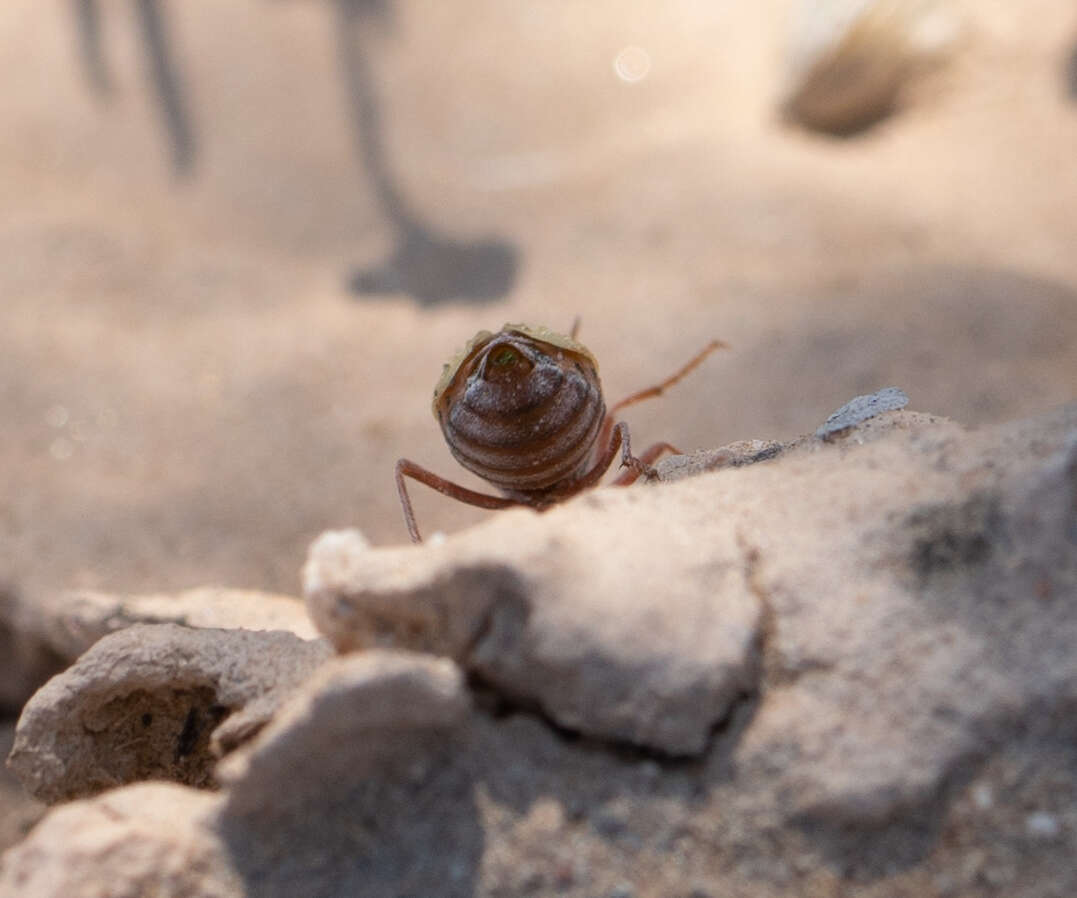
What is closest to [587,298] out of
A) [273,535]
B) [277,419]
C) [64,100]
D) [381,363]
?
[381,363]

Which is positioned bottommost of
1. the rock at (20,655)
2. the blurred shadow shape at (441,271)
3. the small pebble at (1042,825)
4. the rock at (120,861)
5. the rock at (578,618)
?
the rock at (20,655)

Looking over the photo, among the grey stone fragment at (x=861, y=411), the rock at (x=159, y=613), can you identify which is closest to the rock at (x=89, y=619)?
the rock at (x=159, y=613)

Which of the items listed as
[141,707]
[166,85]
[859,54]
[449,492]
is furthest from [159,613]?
[859,54]

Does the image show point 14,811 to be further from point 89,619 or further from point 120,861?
Answer: point 120,861

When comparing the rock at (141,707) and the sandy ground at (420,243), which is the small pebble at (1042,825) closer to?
the rock at (141,707)

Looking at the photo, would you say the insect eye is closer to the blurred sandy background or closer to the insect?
the insect

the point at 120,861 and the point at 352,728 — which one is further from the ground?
the point at 352,728
